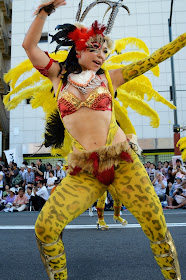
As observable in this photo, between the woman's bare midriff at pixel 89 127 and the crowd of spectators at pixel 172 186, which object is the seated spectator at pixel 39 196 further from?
the woman's bare midriff at pixel 89 127

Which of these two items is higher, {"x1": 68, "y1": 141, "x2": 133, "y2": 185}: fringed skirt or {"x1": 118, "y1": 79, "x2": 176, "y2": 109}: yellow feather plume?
{"x1": 118, "y1": 79, "x2": 176, "y2": 109}: yellow feather plume

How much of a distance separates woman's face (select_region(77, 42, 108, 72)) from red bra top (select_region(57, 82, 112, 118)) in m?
0.19

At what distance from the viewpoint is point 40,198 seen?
10039mm

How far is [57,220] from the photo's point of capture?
204 centimetres

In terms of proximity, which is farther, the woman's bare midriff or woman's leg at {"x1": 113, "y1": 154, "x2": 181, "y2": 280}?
the woman's bare midriff

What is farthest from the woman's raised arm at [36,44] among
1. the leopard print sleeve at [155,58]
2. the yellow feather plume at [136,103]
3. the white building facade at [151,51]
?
the white building facade at [151,51]

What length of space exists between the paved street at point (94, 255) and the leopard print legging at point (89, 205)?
0.66 m

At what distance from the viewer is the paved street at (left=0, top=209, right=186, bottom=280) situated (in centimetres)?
272

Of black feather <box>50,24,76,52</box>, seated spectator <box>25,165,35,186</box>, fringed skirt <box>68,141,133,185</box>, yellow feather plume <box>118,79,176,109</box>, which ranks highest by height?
yellow feather plume <box>118,79,176,109</box>

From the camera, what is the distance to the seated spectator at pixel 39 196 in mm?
9984

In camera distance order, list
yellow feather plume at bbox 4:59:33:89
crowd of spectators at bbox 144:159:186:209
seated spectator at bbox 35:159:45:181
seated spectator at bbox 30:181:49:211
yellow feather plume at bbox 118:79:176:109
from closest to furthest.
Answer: yellow feather plume at bbox 118:79:176:109, yellow feather plume at bbox 4:59:33:89, crowd of spectators at bbox 144:159:186:209, seated spectator at bbox 30:181:49:211, seated spectator at bbox 35:159:45:181

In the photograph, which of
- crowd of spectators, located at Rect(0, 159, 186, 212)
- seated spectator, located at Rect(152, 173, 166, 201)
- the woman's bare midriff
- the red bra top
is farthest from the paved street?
seated spectator, located at Rect(152, 173, 166, 201)

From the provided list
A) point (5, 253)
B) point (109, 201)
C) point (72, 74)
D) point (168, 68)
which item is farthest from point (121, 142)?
point (168, 68)

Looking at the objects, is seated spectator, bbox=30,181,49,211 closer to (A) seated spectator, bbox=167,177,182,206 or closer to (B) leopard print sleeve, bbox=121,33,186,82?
(A) seated spectator, bbox=167,177,182,206
